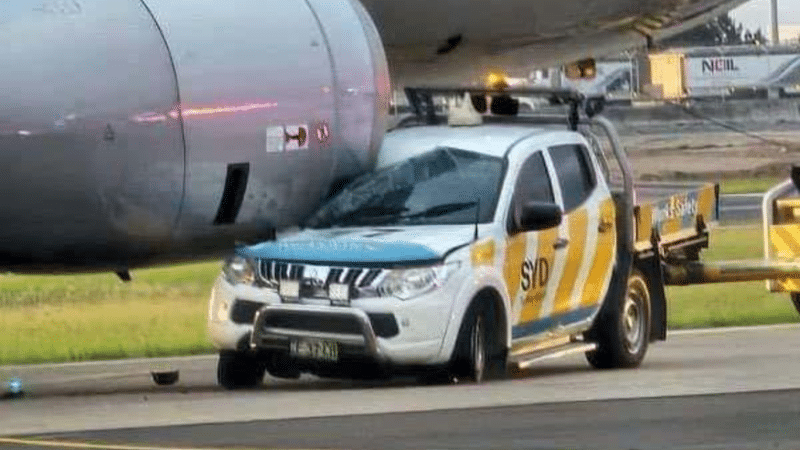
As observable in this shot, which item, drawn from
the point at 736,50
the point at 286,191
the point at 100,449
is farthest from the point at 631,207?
the point at 736,50

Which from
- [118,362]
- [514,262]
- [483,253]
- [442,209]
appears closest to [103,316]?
[118,362]

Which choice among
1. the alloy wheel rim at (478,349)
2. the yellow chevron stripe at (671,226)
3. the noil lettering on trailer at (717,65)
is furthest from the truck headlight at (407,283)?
the noil lettering on trailer at (717,65)

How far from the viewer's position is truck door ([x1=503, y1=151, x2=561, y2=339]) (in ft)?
46.6

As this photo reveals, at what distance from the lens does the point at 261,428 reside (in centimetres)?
1118

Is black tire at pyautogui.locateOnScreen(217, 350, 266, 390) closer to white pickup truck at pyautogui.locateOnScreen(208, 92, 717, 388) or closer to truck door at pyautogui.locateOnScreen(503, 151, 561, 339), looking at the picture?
white pickup truck at pyautogui.locateOnScreen(208, 92, 717, 388)

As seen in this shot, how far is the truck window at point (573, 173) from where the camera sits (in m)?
15.3

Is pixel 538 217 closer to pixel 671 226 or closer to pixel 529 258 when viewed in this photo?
pixel 529 258

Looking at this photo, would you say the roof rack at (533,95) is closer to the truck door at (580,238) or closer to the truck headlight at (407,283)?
the truck door at (580,238)

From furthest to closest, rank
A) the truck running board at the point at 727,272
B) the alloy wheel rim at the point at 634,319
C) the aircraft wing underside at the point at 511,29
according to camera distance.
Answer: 1. the aircraft wing underside at the point at 511,29
2. the truck running board at the point at 727,272
3. the alloy wheel rim at the point at 634,319

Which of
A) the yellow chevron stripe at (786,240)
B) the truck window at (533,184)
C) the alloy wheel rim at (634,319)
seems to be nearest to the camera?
the truck window at (533,184)

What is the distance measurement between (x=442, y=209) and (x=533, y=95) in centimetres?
277

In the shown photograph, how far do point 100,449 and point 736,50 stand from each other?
209 feet

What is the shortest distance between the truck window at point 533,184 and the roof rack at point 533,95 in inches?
50.0

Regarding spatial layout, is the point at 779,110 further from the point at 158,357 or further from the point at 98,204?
the point at 98,204
